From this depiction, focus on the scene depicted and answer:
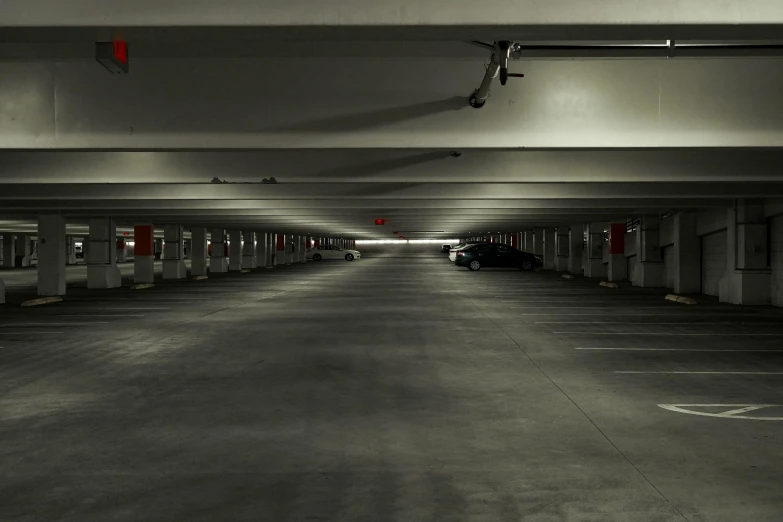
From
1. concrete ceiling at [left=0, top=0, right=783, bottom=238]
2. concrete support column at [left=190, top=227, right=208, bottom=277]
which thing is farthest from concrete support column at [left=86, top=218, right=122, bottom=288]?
concrete ceiling at [left=0, top=0, right=783, bottom=238]

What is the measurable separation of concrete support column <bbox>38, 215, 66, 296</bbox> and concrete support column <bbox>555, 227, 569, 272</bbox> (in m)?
29.6

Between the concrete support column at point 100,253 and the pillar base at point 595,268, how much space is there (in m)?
23.1

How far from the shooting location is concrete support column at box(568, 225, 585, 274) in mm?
42625

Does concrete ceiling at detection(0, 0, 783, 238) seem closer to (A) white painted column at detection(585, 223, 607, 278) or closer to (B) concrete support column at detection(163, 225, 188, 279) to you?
(A) white painted column at detection(585, 223, 607, 278)

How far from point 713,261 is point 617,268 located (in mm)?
9192

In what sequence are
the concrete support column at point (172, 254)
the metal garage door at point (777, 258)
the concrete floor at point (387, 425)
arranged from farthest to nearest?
the concrete support column at point (172, 254)
the metal garage door at point (777, 258)
the concrete floor at point (387, 425)

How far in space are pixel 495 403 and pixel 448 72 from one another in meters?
4.15

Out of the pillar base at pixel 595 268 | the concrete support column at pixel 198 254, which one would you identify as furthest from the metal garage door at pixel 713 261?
the concrete support column at pixel 198 254

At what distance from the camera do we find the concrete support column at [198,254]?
4072cm

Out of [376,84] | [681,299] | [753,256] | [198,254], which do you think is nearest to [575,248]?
[681,299]

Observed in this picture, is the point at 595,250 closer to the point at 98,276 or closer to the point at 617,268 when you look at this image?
the point at 617,268

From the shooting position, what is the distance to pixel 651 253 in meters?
30.3

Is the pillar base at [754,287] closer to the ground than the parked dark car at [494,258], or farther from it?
closer to the ground

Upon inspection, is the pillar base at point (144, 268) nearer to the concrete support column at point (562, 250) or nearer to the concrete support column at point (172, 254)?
the concrete support column at point (172, 254)
